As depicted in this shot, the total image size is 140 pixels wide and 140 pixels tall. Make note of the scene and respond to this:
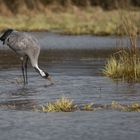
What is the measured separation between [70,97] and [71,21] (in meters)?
30.3

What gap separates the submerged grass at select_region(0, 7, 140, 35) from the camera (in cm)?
3681

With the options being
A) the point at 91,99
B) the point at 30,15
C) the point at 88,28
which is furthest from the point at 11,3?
the point at 91,99

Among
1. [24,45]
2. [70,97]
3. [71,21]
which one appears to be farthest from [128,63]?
[71,21]

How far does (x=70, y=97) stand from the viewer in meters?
13.3

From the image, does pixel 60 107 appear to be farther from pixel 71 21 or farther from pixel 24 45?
pixel 71 21

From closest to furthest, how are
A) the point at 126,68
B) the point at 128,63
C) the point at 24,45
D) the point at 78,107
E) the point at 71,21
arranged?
the point at 78,107, the point at 128,63, the point at 126,68, the point at 24,45, the point at 71,21

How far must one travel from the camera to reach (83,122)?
1053 centimetres

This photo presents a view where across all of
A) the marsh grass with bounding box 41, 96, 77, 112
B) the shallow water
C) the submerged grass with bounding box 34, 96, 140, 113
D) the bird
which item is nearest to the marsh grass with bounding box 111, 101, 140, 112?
the submerged grass with bounding box 34, 96, 140, 113

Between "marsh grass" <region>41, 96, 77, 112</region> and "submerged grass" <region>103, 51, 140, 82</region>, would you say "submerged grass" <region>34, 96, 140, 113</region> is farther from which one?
A: "submerged grass" <region>103, 51, 140, 82</region>

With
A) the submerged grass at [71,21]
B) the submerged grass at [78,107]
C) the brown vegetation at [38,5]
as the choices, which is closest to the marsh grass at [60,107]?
the submerged grass at [78,107]

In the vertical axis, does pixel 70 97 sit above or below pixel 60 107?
above

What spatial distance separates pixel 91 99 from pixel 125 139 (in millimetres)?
3917

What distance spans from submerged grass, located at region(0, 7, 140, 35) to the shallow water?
14.6 m

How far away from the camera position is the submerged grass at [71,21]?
36812 millimetres
